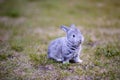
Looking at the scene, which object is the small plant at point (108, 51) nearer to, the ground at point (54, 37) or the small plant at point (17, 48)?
the ground at point (54, 37)

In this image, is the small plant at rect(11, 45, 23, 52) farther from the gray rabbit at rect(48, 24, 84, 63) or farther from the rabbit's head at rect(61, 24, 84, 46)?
the rabbit's head at rect(61, 24, 84, 46)

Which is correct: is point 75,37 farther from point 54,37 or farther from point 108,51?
point 54,37

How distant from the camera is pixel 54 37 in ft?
44.0

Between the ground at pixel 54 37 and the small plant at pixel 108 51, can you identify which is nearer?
the ground at pixel 54 37

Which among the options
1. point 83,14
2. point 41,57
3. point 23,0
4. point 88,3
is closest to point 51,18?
point 83,14

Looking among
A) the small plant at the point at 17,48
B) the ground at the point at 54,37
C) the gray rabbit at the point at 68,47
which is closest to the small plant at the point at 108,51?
the ground at the point at 54,37

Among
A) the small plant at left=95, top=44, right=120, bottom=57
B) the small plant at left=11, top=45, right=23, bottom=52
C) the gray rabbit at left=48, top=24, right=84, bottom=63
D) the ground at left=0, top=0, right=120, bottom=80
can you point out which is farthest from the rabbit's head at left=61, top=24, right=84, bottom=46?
the small plant at left=11, top=45, right=23, bottom=52

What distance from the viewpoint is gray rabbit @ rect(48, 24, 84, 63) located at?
8.23 metres

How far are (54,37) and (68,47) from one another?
493cm

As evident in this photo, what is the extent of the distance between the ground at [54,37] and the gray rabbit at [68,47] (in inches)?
7.5

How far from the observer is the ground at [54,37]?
8172mm

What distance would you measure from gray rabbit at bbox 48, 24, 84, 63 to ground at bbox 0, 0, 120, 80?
191mm

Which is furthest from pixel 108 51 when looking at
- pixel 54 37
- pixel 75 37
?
pixel 54 37

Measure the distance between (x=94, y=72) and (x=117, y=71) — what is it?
0.61 m
